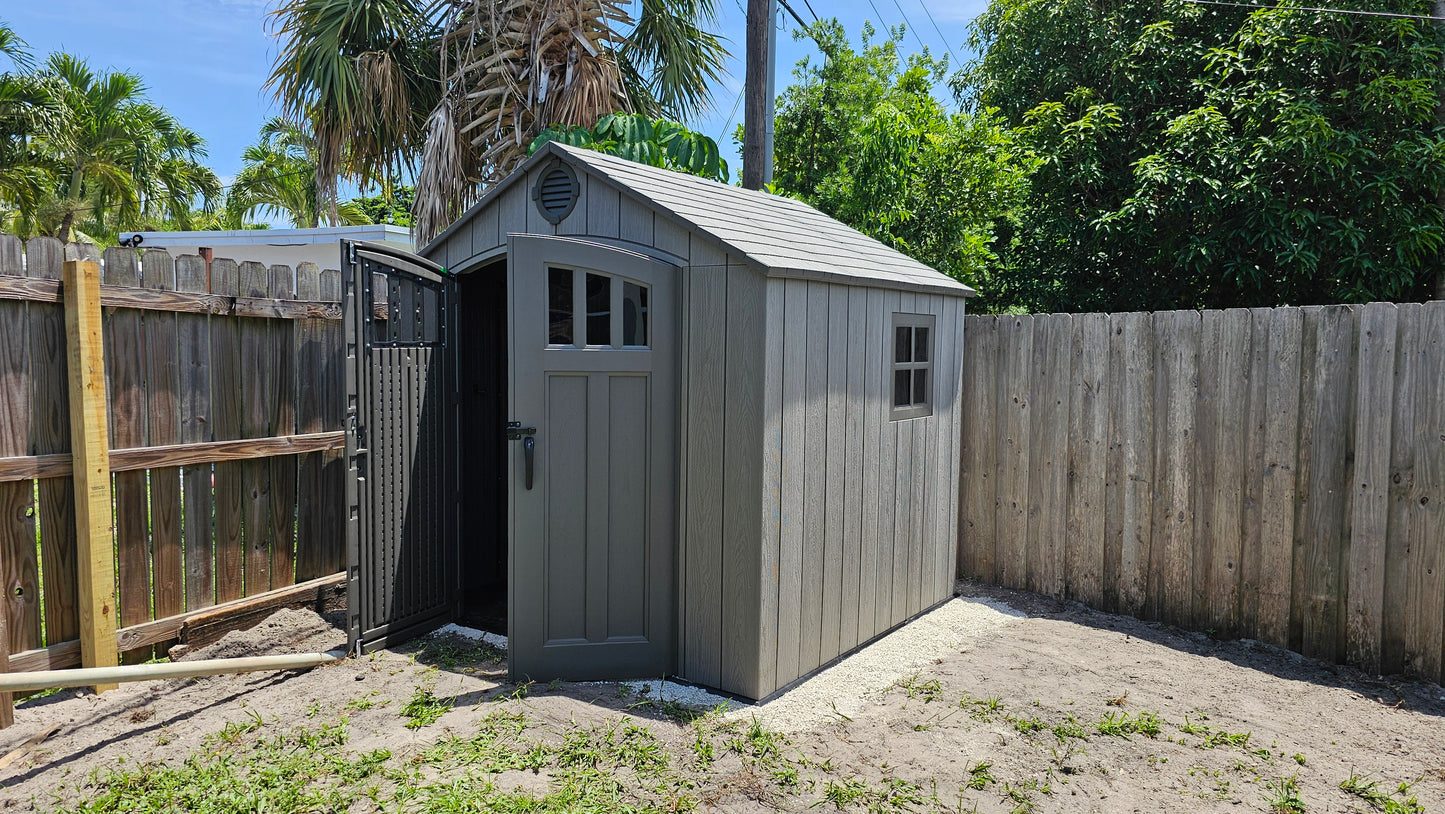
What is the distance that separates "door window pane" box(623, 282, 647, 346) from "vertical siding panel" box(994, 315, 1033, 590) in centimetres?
267

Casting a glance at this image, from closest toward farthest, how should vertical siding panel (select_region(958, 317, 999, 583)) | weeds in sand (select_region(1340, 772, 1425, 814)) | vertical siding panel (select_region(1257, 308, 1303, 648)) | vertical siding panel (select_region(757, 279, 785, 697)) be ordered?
weeds in sand (select_region(1340, 772, 1425, 814)) < vertical siding panel (select_region(757, 279, 785, 697)) < vertical siding panel (select_region(1257, 308, 1303, 648)) < vertical siding panel (select_region(958, 317, 999, 583))

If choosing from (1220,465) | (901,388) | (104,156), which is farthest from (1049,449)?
(104,156)

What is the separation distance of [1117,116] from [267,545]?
308 inches

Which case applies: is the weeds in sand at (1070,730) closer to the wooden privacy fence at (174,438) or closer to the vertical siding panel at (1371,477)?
the vertical siding panel at (1371,477)

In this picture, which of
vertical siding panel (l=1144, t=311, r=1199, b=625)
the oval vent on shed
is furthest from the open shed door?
vertical siding panel (l=1144, t=311, r=1199, b=625)

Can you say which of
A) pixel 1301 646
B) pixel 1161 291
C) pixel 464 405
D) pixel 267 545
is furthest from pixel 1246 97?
pixel 267 545

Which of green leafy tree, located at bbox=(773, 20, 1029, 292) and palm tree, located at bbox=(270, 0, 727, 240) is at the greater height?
palm tree, located at bbox=(270, 0, 727, 240)

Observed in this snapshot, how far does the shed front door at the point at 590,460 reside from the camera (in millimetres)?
3863

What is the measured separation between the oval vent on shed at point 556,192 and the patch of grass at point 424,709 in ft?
7.62

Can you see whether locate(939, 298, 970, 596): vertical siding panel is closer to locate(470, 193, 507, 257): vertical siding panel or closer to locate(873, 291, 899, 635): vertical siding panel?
locate(873, 291, 899, 635): vertical siding panel

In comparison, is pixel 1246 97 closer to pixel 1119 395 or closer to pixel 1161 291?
pixel 1161 291

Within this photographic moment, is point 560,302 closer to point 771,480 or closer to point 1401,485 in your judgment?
point 771,480

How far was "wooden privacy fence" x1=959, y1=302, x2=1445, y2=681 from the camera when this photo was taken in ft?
13.3

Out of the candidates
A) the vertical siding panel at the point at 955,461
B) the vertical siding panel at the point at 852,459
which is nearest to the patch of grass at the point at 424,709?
the vertical siding panel at the point at 852,459
